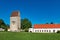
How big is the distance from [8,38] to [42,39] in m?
3.69

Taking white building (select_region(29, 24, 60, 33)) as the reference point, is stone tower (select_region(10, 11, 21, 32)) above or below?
above

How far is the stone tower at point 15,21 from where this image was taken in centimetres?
7353

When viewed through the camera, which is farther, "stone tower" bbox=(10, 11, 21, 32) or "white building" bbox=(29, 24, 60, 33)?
"stone tower" bbox=(10, 11, 21, 32)

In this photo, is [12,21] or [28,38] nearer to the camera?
[28,38]

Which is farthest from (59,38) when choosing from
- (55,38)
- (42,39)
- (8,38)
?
(8,38)

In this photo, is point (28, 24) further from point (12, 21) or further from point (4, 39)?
point (4, 39)

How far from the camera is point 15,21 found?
7562 cm

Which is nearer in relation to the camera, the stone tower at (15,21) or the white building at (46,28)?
the white building at (46,28)

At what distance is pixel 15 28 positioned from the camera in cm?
7356

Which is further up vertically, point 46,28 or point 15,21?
point 15,21

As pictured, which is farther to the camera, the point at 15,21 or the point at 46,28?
the point at 15,21

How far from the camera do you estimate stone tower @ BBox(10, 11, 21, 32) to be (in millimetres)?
73531

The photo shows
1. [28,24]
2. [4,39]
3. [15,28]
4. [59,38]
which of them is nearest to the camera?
[4,39]

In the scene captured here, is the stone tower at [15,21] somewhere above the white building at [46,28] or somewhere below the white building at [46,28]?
above
